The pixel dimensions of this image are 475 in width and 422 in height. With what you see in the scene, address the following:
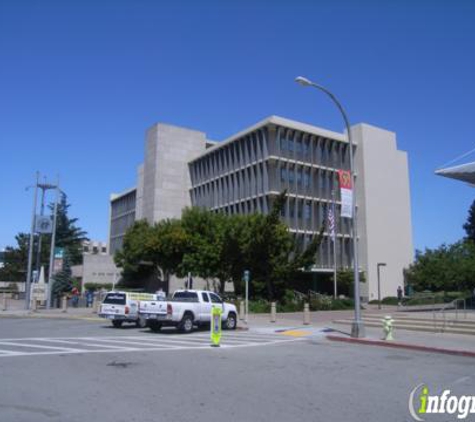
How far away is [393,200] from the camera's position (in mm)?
63375

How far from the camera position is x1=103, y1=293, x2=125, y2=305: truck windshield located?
24.9 metres

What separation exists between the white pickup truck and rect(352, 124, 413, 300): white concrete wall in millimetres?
37781

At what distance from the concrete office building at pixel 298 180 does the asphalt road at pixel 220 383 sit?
3911cm

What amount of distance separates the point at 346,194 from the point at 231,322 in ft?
27.4

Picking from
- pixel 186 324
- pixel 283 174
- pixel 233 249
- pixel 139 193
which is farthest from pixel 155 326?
pixel 139 193

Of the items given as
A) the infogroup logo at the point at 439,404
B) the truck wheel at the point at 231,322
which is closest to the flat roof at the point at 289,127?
the truck wheel at the point at 231,322

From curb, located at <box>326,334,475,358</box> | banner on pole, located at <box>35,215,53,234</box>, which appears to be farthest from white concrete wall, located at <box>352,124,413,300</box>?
curb, located at <box>326,334,475,358</box>

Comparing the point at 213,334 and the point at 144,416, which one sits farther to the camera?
the point at 213,334

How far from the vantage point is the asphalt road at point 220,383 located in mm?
7684

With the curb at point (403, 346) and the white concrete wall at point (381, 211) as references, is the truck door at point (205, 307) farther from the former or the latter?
the white concrete wall at point (381, 211)

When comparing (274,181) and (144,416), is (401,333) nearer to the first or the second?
(144,416)

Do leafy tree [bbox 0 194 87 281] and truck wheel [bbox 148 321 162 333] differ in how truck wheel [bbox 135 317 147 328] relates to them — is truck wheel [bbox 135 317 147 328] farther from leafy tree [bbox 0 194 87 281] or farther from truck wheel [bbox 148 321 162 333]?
leafy tree [bbox 0 194 87 281]

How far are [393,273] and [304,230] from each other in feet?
46.1

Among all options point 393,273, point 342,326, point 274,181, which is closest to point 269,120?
point 274,181
